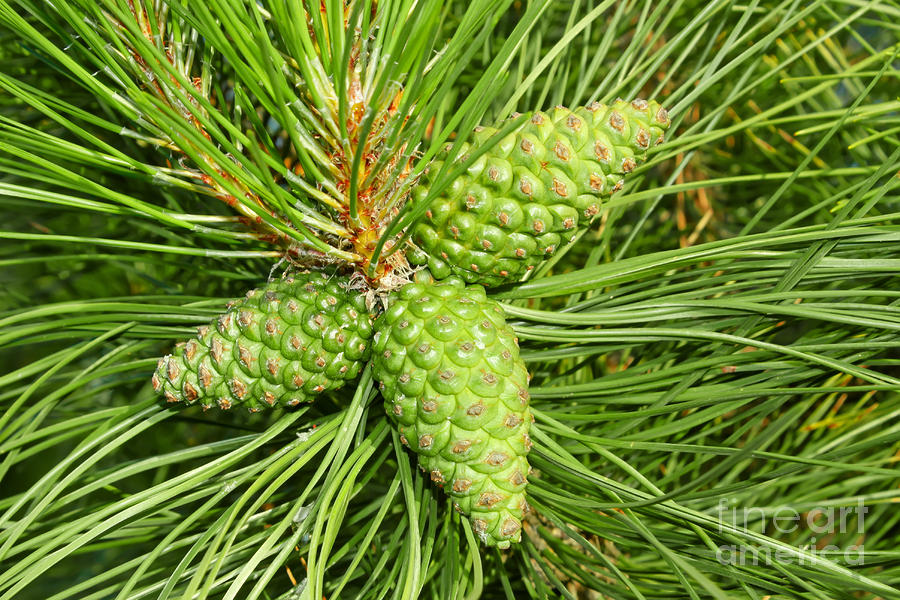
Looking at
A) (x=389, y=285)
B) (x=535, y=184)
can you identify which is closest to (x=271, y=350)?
(x=389, y=285)

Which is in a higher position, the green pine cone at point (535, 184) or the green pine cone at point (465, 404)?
the green pine cone at point (535, 184)

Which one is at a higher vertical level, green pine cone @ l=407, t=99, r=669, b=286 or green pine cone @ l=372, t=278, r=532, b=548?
green pine cone @ l=407, t=99, r=669, b=286

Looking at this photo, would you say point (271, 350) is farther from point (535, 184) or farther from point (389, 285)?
point (535, 184)

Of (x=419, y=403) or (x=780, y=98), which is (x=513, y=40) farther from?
(x=780, y=98)
